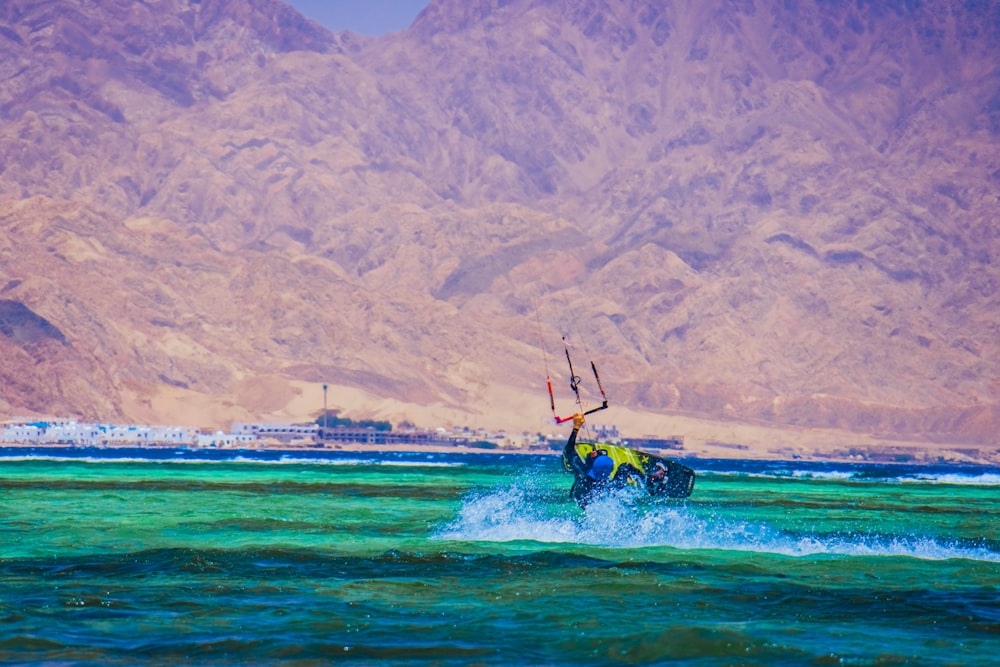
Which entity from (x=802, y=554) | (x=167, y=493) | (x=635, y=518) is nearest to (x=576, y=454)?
(x=635, y=518)

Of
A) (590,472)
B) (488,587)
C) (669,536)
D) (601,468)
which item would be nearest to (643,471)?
(601,468)

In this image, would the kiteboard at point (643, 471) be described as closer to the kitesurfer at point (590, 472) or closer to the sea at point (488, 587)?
the kitesurfer at point (590, 472)

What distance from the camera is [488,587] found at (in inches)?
1587

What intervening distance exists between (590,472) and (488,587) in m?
16.8

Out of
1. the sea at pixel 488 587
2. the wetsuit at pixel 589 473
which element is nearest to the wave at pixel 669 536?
the sea at pixel 488 587

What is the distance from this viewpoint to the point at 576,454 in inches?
2263

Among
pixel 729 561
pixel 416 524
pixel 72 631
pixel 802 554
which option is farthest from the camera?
pixel 416 524

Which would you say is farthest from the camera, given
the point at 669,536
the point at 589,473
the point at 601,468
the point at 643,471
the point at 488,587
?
the point at 643,471

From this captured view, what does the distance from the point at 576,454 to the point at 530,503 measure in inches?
969

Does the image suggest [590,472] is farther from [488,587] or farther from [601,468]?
[488,587]

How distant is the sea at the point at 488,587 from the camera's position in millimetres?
31188

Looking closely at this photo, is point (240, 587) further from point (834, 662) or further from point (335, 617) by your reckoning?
point (834, 662)

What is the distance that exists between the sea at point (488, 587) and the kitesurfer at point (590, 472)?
1066mm

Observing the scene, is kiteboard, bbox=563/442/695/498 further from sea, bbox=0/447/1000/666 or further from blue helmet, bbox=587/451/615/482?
sea, bbox=0/447/1000/666
